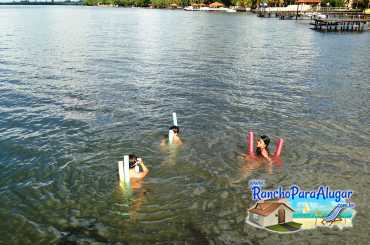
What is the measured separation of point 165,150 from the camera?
19.2 metres

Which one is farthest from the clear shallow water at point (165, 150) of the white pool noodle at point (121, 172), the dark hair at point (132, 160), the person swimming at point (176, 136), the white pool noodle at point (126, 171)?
the dark hair at point (132, 160)

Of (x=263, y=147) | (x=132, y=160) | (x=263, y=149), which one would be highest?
(x=132, y=160)

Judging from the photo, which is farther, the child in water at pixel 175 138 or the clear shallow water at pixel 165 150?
the child in water at pixel 175 138

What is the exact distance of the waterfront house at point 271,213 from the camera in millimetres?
11883

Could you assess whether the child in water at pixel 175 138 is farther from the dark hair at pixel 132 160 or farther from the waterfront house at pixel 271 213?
the waterfront house at pixel 271 213

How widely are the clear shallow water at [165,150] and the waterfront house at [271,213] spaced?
1.62ft

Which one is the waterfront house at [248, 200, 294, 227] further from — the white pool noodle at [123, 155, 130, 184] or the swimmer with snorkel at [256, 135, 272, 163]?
the white pool noodle at [123, 155, 130, 184]

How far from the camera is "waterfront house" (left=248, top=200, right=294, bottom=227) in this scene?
11.9m

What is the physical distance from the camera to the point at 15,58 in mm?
44750

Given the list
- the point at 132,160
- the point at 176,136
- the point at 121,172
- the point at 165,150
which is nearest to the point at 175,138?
the point at 176,136

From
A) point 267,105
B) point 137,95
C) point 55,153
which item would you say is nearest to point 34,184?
point 55,153

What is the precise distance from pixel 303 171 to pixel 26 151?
13.0m

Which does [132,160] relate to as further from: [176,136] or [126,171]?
[176,136]

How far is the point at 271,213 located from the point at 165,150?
8.09 m
